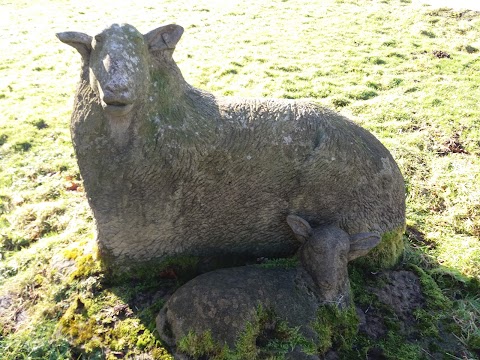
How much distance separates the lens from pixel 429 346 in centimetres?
364

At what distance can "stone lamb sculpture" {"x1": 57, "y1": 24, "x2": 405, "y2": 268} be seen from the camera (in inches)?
129

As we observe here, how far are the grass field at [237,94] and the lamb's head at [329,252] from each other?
0.57m

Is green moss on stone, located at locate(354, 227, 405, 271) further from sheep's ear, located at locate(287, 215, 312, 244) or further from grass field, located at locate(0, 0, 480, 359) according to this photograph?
sheep's ear, located at locate(287, 215, 312, 244)

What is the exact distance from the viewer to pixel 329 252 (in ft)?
11.4

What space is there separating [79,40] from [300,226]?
2323 millimetres

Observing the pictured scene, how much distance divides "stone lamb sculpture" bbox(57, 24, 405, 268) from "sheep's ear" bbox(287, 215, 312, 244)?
0.19 meters

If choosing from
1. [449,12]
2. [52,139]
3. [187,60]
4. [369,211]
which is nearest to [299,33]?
[187,60]

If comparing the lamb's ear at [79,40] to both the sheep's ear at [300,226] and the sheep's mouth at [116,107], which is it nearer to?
the sheep's mouth at [116,107]

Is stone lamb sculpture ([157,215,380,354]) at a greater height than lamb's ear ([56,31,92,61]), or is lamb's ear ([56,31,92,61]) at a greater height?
lamb's ear ([56,31,92,61])

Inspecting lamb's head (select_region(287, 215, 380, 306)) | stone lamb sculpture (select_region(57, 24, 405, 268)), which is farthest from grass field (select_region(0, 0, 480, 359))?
lamb's head (select_region(287, 215, 380, 306))

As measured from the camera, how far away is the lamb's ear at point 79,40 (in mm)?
3107

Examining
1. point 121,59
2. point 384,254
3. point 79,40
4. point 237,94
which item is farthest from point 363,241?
point 237,94

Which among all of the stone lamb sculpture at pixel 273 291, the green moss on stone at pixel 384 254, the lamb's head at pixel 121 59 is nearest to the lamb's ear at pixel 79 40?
the lamb's head at pixel 121 59

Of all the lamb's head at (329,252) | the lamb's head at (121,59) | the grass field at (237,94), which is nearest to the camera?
the lamb's head at (121,59)
